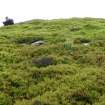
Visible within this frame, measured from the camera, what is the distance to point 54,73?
2222 cm

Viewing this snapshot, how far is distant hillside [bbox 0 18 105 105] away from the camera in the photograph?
18.5 metres

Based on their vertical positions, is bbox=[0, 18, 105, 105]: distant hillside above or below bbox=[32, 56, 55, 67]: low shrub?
below

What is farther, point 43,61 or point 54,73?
point 43,61

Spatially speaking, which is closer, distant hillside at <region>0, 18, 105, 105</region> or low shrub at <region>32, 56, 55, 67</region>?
distant hillside at <region>0, 18, 105, 105</region>

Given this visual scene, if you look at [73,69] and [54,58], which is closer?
[73,69]

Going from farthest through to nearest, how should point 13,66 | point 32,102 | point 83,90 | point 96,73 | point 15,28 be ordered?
point 15,28 → point 13,66 → point 96,73 → point 83,90 → point 32,102

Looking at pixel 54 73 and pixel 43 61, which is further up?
pixel 43 61

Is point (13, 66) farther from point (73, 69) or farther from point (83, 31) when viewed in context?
point (83, 31)

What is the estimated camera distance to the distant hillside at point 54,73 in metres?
18.5

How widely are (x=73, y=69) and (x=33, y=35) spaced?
50.3ft

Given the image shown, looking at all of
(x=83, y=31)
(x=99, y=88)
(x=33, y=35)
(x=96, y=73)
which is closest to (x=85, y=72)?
(x=96, y=73)

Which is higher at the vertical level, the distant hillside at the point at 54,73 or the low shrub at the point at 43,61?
the low shrub at the point at 43,61

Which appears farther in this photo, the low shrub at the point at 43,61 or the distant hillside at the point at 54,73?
the low shrub at the point at 43,61

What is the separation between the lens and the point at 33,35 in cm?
3781
